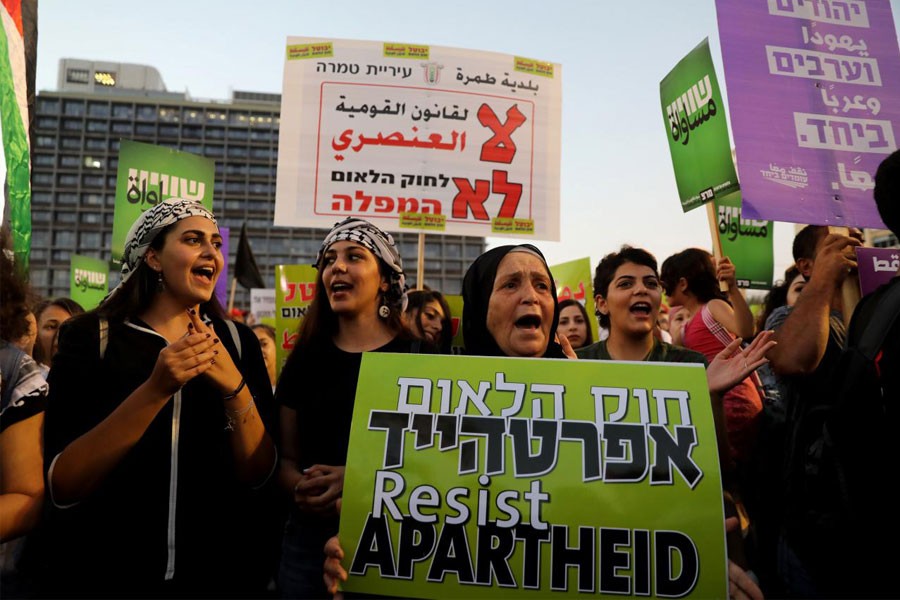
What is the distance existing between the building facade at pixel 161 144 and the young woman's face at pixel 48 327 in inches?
2310

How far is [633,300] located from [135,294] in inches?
76.4

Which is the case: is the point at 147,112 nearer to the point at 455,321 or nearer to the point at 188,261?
the point at 455,321

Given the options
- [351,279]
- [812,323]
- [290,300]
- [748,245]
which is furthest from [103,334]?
[748,245]

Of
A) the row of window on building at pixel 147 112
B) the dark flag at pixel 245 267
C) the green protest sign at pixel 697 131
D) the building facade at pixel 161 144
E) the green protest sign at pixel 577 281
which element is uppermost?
the row of window on building at pixel 147 112

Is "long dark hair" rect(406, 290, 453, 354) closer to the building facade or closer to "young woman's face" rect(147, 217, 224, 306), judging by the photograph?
"young woman's face" rect(147, 217, 224, 306)

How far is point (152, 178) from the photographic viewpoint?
4.82 m

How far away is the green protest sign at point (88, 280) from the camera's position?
27.0ft

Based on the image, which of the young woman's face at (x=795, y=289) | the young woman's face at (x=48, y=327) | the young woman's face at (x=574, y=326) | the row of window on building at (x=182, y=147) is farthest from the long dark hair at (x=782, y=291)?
the row of window on building at (x=182, y=147)

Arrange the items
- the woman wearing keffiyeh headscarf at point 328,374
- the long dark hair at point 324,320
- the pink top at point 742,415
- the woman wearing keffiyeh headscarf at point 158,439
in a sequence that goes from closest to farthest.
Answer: the woman wearing keffiyeh headscarf at point 158,439 → the woman wearing keffiyeh headscarf at point 328,374 → the pink top at point 742,415 → the long dark hair at point 324,320

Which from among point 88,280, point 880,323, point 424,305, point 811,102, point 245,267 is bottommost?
point 880,323

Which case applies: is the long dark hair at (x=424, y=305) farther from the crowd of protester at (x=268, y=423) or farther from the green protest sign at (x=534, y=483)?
the green protest sign at (x=534, y=483)

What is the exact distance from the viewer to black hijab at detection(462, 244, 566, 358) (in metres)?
2.12

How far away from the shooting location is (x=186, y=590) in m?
1.76

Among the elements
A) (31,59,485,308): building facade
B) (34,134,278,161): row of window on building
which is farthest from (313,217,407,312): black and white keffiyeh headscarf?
(34,134,278,161): row of window on building
